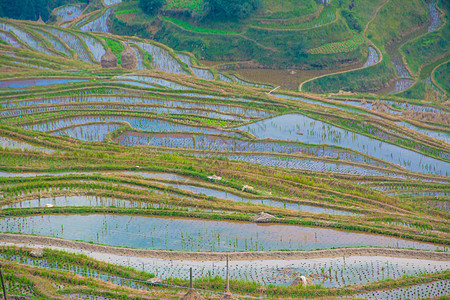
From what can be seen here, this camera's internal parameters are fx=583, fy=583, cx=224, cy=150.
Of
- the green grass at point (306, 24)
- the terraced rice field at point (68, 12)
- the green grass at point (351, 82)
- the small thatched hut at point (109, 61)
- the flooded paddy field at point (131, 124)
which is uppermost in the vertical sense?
the terraced rice field at point (68, 12)

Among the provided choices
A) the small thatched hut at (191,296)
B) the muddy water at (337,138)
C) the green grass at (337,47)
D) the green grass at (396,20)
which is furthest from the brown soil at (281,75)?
the small thatched hut at (191,296)

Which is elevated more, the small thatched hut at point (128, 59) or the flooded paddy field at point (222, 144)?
the small thatched hut at point (128, 59)

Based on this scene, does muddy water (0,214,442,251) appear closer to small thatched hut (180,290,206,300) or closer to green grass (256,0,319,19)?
small thatched hut (180,290,206,300)

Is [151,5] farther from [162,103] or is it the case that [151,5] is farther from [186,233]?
[186,233]

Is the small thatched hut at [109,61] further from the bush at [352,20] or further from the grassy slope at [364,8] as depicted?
the grassy slope at [364,8]

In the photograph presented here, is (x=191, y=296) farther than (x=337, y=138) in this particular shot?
No

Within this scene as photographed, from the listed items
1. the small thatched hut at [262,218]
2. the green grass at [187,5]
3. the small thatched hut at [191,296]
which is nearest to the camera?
the small thatched hut at [191,296]

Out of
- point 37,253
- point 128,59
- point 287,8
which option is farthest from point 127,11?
point 37,253
